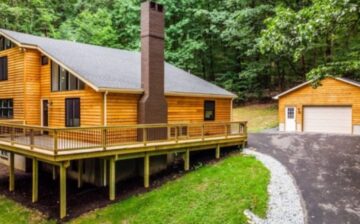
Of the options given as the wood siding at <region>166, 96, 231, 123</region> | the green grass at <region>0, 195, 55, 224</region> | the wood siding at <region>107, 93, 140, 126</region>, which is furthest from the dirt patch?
the wood siding at <region>107, 93, 140, 126</region>

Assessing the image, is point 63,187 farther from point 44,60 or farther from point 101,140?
point 44,60

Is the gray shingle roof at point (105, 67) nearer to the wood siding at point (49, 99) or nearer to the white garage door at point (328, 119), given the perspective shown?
the wood siding at point (49, 99)

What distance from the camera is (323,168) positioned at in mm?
13484

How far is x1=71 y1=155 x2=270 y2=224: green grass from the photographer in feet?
35.4

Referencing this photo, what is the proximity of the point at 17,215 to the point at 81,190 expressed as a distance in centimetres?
262

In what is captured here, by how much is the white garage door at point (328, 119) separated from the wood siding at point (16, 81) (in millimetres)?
18575

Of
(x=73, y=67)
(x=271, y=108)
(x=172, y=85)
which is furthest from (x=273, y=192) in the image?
(x=271, y=108)

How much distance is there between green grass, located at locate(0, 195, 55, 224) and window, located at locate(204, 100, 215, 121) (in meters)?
9.73

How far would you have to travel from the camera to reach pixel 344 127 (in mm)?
21672

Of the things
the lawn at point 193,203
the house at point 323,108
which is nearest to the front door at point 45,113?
the lawn at point 193,203

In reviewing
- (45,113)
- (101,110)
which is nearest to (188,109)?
(101,110)

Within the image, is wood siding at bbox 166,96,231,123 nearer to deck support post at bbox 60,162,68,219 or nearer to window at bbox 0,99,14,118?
deck support post at bbox 60,162,68,219

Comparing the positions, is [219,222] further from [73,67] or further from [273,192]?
[73,67]

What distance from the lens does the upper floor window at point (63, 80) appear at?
1478 centimetres
